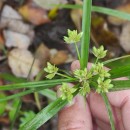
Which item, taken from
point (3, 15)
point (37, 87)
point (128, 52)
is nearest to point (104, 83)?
point (37, 87)

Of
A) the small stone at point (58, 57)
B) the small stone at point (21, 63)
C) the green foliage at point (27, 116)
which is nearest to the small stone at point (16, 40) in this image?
the small stone at point (21, 63)

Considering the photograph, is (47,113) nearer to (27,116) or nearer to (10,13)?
(27,116)

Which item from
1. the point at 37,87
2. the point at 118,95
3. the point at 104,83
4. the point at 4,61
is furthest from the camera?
the point at 4,61

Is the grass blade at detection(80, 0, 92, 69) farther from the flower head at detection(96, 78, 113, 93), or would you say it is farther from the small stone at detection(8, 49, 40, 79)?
the small stone at detection(8, 49, 40, 79)

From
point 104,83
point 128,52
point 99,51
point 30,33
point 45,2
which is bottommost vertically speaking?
point 104,83

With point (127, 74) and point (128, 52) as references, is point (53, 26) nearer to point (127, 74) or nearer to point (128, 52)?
point (128, 52)

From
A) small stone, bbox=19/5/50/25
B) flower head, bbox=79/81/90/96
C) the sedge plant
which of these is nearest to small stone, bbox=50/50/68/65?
small stone, bbox=19/5/50/25

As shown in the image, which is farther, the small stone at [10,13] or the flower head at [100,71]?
the small stone at [10,13]

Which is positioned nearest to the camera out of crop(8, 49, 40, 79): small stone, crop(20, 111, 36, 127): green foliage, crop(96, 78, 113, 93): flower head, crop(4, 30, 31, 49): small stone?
crop(96, 78, 113, 93): flower head

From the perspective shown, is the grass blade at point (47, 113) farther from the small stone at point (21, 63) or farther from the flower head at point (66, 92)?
the small stone at point (21, 63)

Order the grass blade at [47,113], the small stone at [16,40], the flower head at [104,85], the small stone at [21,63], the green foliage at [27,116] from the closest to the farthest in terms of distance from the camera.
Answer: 1. the flower head at [104,85]
2. the grass blade at [47,113]
3. the green foliage at [27,116]
4. the small stone at [21,63]
5. the small stone at [16,40]

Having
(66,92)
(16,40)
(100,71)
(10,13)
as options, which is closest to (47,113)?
(66,92)
